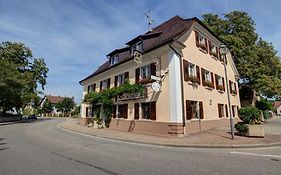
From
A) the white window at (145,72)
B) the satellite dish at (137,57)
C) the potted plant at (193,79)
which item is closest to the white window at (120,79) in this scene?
the white window at (145,72)

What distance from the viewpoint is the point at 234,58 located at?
2786 centimetres

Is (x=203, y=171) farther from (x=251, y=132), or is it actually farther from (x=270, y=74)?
(x=270, y=74)

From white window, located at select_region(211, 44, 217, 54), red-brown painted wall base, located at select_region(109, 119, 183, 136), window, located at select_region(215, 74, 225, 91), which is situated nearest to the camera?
red-brown painted wall base, located at select_region(109, 119, 183, 136)

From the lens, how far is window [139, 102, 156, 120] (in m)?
15.4

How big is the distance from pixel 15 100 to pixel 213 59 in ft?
101

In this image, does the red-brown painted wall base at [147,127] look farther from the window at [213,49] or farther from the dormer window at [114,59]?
the window at [213,49]

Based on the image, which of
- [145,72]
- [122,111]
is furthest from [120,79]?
[145,72]

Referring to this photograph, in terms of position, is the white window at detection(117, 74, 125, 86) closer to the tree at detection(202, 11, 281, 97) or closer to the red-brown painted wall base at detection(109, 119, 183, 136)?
the red-brown painted wall base at detection(109, 119, 183, 136)

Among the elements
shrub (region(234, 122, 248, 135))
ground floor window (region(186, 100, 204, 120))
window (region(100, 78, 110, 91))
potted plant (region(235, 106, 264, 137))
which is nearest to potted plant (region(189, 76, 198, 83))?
ground floor window (region(186, 100, 204, 120))

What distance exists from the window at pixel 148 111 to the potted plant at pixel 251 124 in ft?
18.9

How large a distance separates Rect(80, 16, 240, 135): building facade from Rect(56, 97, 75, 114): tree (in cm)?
6058

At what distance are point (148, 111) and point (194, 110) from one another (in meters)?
3.62

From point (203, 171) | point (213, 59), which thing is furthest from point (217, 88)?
A: point (203, 171)

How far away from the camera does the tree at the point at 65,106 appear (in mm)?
77688
